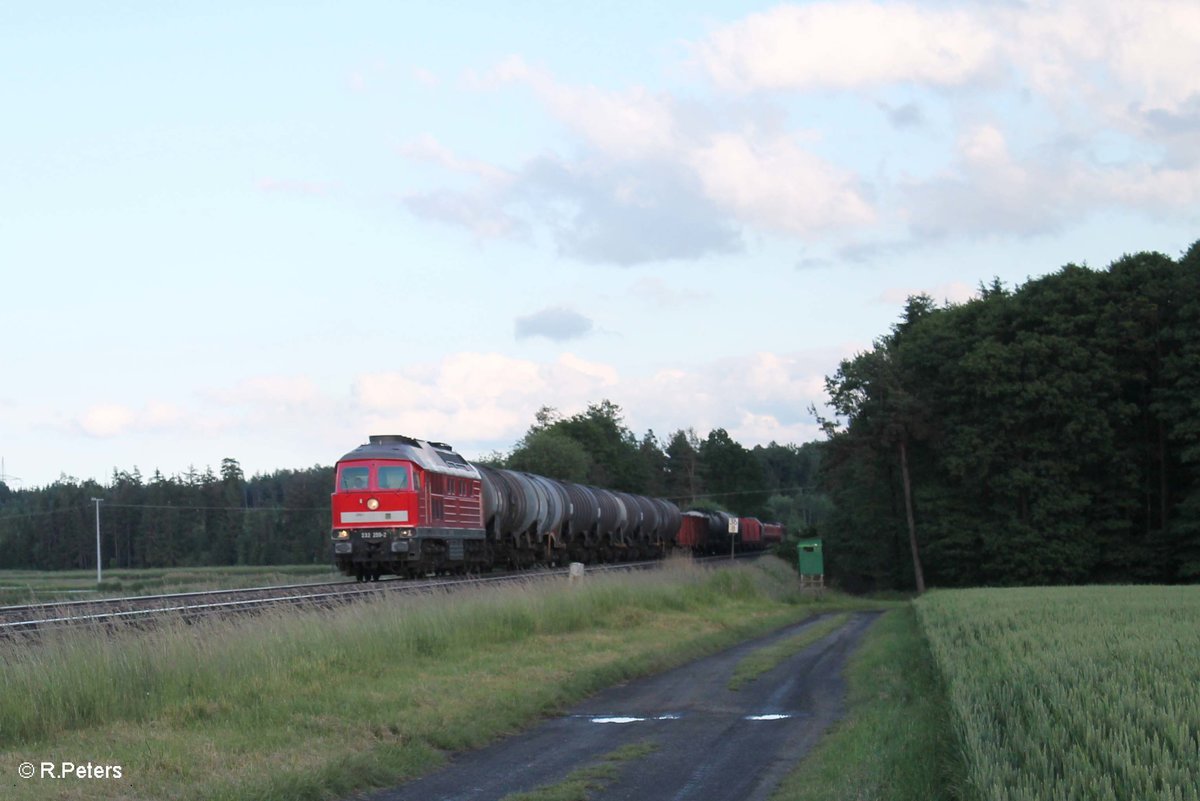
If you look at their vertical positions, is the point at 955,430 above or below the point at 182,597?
above

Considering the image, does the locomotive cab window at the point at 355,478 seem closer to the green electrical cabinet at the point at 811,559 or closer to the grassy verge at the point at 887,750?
the grassy verge at the point at 887,750

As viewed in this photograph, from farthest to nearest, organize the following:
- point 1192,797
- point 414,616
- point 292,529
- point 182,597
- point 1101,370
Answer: point 292,529 → point 1101,370 → point 182,597 → point 414,616 → point 1192,797

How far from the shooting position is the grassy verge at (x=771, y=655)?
20.2 m

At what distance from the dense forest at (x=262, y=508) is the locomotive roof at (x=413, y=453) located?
7716 cm

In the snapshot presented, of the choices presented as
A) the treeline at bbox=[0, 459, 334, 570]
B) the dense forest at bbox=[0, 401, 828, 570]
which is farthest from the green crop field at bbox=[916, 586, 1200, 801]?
the treeline at bbox=[0, 459, 334, 570]

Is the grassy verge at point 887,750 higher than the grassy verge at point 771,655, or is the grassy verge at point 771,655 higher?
the grassy verge at point 887,750

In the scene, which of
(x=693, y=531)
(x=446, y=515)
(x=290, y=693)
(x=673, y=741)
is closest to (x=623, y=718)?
(x=673, y=741)

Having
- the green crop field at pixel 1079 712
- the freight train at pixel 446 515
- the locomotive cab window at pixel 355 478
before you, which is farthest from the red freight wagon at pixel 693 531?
the green crop field at pixel 1079 712

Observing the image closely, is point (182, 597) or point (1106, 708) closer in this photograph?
point (1106, 708)

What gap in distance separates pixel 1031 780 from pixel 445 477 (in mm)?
30944

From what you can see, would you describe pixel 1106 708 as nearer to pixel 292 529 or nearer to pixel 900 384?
pixel 900 384

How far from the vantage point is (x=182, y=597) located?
84.1 ft

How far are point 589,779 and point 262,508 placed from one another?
138846 mm

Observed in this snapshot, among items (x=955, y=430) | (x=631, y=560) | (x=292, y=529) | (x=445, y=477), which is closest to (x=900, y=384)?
(x=955, y=430)
